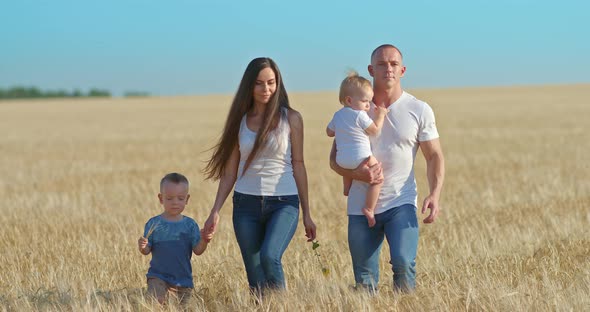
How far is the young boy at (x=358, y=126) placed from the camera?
5203mm

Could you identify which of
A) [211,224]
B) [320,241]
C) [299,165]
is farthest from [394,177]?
[320,241]

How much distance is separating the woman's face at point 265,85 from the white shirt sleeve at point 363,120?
616mm

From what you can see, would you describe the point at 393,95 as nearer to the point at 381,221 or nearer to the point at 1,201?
the point at 381,221

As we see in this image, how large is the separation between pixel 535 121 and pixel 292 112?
3258 centimetres

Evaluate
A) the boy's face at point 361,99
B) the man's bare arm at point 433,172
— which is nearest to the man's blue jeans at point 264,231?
the boy's face at point 361,99

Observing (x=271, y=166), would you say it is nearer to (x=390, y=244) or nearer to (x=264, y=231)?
(x=264, y=231)

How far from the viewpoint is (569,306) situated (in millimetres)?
4988

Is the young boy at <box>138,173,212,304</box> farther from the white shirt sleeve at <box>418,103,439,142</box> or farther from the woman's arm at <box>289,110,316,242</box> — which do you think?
the white shirt sleeve at <box>418,103,439,142</box>

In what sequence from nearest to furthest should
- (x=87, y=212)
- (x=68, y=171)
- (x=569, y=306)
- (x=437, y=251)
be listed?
(x=569, y=306)
(x=437, y=251)
(x=87, y=212)
(x=68, y=171)

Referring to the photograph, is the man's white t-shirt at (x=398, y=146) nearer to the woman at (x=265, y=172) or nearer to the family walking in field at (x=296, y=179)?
the family walking in field at (x=296, y=179)

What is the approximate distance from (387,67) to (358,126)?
0.40 metres

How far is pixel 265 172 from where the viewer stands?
550 centimetres

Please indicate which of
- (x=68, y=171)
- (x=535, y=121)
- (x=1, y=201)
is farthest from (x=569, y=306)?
(x=535, y=121)

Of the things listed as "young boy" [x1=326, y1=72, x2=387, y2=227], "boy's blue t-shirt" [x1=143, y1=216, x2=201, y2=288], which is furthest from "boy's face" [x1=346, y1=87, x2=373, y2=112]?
"boy's blue t-shirt" [x1=143, y1=216, x2=201, y2=288]
